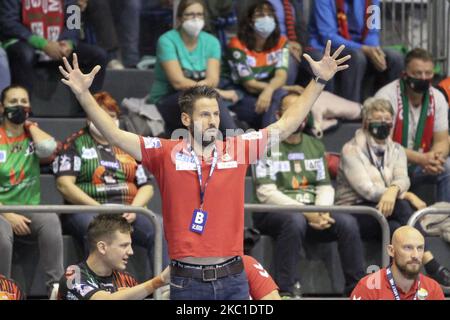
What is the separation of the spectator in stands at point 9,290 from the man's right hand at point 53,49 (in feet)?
9.36

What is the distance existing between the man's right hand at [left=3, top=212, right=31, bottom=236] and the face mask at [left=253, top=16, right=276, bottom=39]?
293 cm

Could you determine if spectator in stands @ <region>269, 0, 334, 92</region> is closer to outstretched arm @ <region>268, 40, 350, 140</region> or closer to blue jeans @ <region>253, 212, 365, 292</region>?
blue jeans @ <region>253, 212, 365, 292</region>

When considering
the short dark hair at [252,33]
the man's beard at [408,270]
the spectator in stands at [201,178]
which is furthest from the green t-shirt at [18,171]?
the man's beard at [408,270]

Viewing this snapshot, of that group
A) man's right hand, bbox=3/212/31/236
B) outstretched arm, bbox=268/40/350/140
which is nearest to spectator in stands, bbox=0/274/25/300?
man's right hand, bbox=3/212/31/236

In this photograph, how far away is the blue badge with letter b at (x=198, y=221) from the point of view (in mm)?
7500

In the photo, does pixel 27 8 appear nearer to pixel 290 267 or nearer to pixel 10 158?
pixel 10 158

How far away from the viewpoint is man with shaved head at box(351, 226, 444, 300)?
868 centimetres

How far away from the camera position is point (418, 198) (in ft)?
34.5

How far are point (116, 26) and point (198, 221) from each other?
5157mm

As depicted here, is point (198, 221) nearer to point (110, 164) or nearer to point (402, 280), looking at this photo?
point (402, 280)

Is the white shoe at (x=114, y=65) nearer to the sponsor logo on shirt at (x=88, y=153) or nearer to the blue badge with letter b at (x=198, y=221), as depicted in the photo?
the sponsor logo on shirt at (x=88, y=153)

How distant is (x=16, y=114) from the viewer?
32.8 feet

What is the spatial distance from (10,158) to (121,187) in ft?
2.74

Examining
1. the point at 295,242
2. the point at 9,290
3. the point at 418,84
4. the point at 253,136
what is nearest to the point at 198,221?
the point at 253,136
